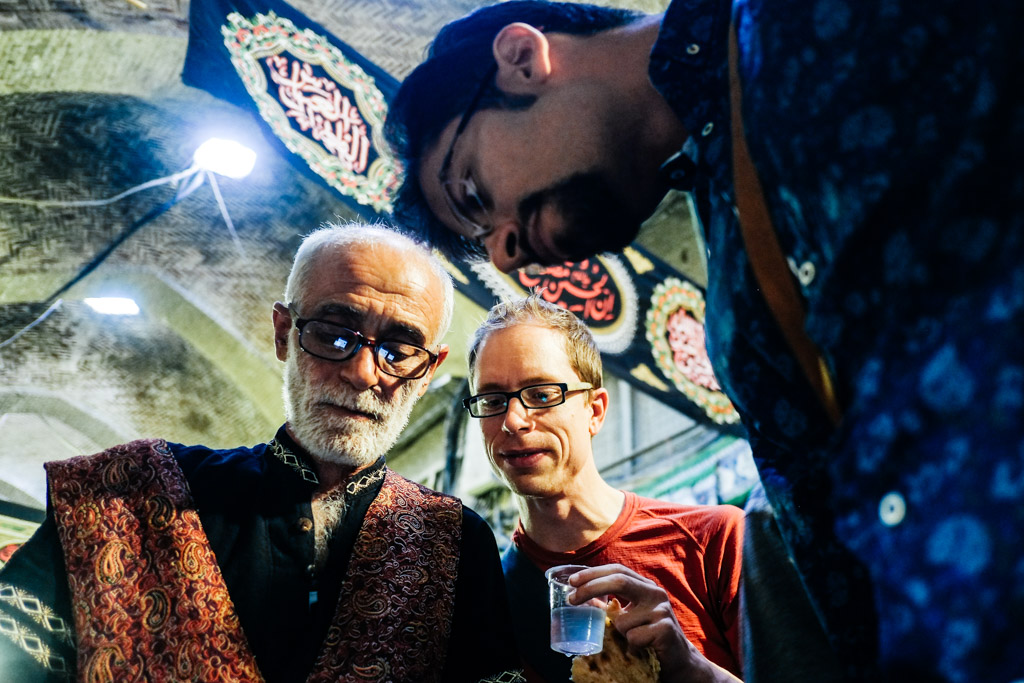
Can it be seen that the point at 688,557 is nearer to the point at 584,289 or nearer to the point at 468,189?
the point at 468,189

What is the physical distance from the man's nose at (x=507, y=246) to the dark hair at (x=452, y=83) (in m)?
0.19

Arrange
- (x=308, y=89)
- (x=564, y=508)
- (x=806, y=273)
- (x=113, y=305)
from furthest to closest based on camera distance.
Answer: (x=113, y=305) < (x=308, y=89) < (x=564, y=508) < (x=806, y=273)

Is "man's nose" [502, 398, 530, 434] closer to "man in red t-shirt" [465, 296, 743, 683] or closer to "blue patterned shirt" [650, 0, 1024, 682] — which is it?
"man in red t-shirt" [465, 296, 743, 683]

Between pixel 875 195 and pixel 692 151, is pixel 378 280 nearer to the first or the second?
pixel 692 151

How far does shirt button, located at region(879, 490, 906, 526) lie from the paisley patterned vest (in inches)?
48.2

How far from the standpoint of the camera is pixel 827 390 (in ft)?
2.98

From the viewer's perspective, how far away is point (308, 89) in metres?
5.07

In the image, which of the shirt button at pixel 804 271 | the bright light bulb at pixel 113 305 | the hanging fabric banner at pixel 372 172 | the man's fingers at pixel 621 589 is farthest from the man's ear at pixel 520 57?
the bright light bulb at pixel 113 305

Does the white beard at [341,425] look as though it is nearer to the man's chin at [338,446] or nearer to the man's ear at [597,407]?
the man's chin at [338,446]

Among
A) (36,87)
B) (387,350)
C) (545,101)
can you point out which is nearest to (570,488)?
(387,350)

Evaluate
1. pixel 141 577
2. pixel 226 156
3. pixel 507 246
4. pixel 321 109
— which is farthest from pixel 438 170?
pixel 226 156

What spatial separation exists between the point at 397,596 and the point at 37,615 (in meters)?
0.71

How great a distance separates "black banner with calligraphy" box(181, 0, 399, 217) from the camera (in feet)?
16.4

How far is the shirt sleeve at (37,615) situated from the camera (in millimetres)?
1596
